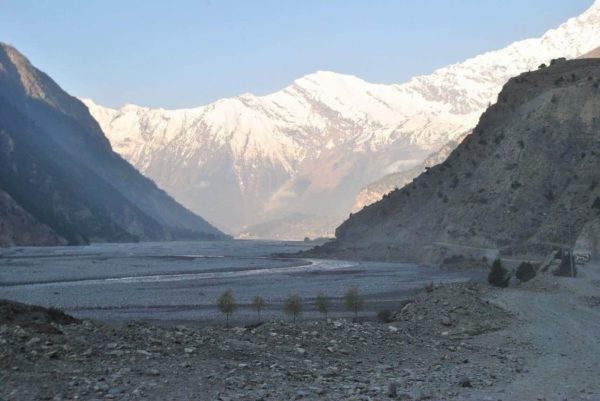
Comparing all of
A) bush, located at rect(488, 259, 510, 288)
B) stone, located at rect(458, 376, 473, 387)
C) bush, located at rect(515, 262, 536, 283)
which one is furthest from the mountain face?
stone, located at rect(458, 376, 473, 387)

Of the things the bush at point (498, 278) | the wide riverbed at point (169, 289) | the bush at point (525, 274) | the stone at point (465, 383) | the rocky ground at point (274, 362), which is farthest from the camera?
the bush at point (525, 274)

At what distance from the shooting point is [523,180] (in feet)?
473

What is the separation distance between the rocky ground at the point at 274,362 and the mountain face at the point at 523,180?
3202 inches

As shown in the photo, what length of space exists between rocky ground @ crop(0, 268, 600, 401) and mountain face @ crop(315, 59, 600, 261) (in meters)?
81.3

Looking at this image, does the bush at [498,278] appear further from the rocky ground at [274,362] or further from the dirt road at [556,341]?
the rocky ground at [274,362]

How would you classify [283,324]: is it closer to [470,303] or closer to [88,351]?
[88,351]

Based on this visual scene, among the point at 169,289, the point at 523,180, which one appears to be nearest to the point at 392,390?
the point at 169,289

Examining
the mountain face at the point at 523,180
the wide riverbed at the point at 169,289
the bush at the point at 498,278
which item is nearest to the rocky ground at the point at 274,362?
the wide riverbed at the point at 169,289

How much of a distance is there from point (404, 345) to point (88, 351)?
45.5 ft

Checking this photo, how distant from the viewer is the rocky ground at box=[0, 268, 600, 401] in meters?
21.7

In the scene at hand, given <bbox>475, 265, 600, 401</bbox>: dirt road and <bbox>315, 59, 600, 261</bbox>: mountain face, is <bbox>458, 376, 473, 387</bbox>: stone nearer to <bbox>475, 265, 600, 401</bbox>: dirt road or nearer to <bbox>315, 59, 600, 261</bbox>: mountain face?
<bbox>475, 265, 600, 401</bbox>: dirt road

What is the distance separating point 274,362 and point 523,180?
126 metres

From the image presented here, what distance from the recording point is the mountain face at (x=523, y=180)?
128 meters

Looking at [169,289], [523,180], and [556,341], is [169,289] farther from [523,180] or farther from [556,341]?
[523,180]
